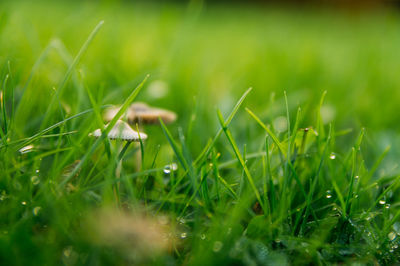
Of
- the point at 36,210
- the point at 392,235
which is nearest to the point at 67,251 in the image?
the point at 36,210

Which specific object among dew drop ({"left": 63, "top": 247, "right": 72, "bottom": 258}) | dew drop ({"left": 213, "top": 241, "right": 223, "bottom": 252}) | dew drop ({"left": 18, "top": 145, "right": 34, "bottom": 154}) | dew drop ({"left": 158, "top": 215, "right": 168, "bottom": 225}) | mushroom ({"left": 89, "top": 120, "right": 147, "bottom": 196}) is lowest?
dew drop ({"left": 158, "top": 215, "right": 168, "bottom": 225})

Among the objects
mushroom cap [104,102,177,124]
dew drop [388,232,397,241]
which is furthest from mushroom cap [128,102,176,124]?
dew drop [388,232,397,241]

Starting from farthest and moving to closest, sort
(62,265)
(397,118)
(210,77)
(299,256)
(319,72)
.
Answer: (319,72) < (210,77) < (397,118) < (299,256) < (62,265)

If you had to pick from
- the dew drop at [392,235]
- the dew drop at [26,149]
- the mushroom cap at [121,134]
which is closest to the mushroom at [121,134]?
the mushroom cap at [121,134]

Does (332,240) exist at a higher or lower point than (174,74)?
lower

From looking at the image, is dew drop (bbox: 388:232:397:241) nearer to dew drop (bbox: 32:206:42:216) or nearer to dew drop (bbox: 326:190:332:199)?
dew drop (bbox: 326:190:332:199)

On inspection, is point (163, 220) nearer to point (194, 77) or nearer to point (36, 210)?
point (36, 210)

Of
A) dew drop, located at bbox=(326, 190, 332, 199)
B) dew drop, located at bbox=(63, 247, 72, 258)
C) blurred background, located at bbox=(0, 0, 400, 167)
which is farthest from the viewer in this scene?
blurred background, located at bbox=(0, 0, 400, 167)

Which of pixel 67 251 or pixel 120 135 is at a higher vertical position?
pixel 120 135

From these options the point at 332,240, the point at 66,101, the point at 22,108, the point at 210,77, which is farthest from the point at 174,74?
the point at 332,240

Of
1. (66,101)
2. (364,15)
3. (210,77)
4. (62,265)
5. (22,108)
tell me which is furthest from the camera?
(364,15)

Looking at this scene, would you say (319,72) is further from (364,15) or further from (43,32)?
(364,15)
